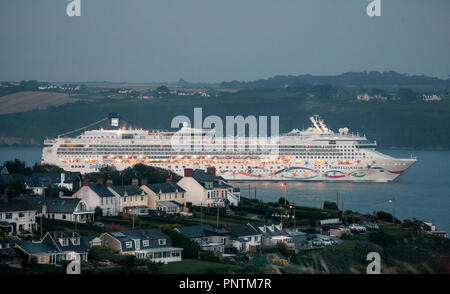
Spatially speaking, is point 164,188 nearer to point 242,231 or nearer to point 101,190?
point 101,190

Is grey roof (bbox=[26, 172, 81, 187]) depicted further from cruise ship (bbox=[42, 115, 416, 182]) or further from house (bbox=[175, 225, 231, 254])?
cruise ship (bbox=[42, 115, 416, 182])

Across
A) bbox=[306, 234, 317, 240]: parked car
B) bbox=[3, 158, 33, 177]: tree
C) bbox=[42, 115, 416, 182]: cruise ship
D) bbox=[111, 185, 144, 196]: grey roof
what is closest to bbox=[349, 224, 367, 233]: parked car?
bbox=[306, 234, 317, 240]: parked car

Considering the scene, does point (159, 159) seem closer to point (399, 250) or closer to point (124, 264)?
point (399, 250)

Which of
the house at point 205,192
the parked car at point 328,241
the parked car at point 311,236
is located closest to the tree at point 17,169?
the house at point 205,192

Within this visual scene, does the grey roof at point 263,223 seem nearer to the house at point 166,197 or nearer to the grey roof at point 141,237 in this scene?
the grey roof at point 141,237
